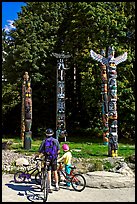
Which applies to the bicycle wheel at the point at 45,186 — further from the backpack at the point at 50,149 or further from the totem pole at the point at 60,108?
the totem pole at the point at 60,108

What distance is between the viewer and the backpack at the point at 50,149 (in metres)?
6.58

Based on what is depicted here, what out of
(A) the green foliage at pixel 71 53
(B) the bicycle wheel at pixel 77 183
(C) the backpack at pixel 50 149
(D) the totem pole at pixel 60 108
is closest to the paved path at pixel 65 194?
(B) the bicycle wheel at pixel 77 183

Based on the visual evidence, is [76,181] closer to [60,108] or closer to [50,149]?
[50,149]

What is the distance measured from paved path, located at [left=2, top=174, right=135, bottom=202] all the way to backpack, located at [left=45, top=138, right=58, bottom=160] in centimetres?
78

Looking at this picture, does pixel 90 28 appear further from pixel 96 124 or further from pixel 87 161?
pixel 87 161

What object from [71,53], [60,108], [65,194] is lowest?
[65,194]

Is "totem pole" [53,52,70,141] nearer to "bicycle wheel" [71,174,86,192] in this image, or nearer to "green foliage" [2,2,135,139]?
"green foliage" [2,2,135,139]

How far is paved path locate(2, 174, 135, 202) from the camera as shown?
609 centimetres

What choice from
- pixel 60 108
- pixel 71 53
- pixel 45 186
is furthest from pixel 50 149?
pixel 71 53

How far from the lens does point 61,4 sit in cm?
2497

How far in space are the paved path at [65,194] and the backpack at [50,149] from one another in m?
0.78

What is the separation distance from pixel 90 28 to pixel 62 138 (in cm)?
858

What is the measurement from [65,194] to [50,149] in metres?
1.00

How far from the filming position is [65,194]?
6.43m
